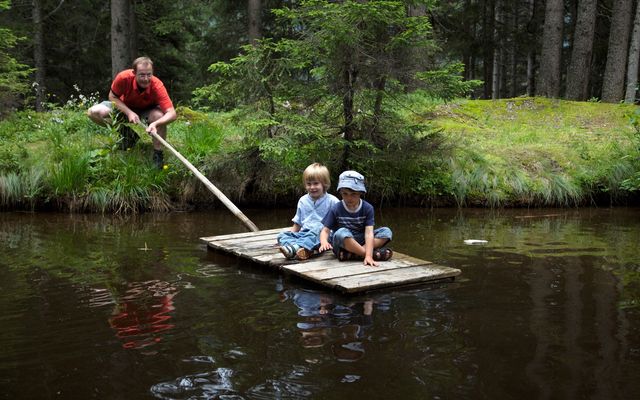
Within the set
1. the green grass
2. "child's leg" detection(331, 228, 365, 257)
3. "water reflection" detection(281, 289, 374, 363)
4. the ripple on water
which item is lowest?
the ripple on water

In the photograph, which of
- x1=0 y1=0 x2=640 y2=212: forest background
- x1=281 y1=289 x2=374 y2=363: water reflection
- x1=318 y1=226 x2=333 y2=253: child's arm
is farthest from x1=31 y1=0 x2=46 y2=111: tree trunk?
x1=281 y1=289 x2=374 y2=363: water reflection

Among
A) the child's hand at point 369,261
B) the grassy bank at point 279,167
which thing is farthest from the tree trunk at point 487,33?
the child's hand at point 369,261

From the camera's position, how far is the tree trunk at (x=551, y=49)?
49.4 feet

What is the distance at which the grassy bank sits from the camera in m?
9.34

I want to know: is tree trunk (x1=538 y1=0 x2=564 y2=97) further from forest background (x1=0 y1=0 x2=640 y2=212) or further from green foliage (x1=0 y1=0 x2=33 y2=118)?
green foliage (x1=0 y1=0 x2=33 y2=118)

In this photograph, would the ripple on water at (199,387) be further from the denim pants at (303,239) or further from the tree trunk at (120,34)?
the tree trunk at (120,34)

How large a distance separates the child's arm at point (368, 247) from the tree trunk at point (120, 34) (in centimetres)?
1076

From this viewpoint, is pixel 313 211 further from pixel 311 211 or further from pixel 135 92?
pixel 135 92

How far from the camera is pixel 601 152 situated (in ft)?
36.2

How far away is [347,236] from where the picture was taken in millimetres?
5621

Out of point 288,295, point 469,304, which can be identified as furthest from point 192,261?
point 469,304

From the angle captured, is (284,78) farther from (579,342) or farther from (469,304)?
(579,342)

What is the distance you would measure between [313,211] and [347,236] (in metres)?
0.80

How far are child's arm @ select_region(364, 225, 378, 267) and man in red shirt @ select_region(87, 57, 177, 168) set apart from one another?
166 inches
